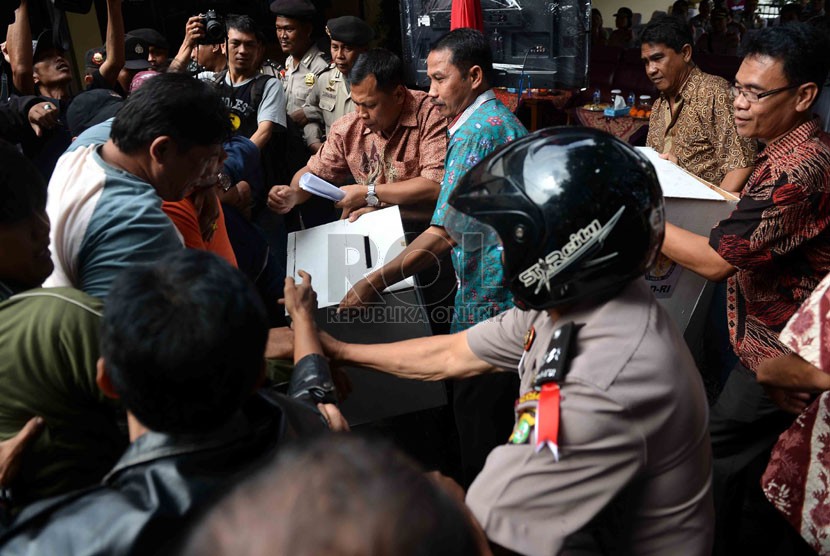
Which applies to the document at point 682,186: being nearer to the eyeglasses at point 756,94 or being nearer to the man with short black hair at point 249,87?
the eyeglasses at point 756,94

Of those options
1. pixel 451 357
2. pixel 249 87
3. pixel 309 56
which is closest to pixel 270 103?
pixel 249 87

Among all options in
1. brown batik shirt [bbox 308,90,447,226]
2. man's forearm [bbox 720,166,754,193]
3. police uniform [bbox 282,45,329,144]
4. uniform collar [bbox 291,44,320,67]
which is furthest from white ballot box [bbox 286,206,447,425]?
uniform collar [bbox 291,44,320,67]

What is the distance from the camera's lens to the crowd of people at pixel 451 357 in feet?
3.31

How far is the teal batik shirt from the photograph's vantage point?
2.63 metres

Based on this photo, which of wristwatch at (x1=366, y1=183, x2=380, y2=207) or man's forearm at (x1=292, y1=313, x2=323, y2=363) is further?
wristwatch at (x1=366, y1=183, x2=380, y2=207)

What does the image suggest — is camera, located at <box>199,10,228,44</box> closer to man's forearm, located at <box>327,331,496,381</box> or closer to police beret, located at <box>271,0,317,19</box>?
police beret, located at <box>271,0,317,19</box>

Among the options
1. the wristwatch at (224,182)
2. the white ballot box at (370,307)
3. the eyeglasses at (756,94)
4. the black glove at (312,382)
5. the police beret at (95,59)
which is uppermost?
the police beret at (95,59)

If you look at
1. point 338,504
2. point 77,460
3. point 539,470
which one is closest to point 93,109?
point 77,460

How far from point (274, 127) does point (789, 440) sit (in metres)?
3.60

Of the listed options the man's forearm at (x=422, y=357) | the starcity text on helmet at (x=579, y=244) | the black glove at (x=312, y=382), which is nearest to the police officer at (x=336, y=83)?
the man's forearm at (x=422, y=357)

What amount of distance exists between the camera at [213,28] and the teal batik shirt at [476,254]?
101 inches

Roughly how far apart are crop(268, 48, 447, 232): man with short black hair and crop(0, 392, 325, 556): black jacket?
6.81 feet

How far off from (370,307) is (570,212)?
55.6 inches

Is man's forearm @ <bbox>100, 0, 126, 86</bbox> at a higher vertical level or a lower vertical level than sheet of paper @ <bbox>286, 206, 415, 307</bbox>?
higher
